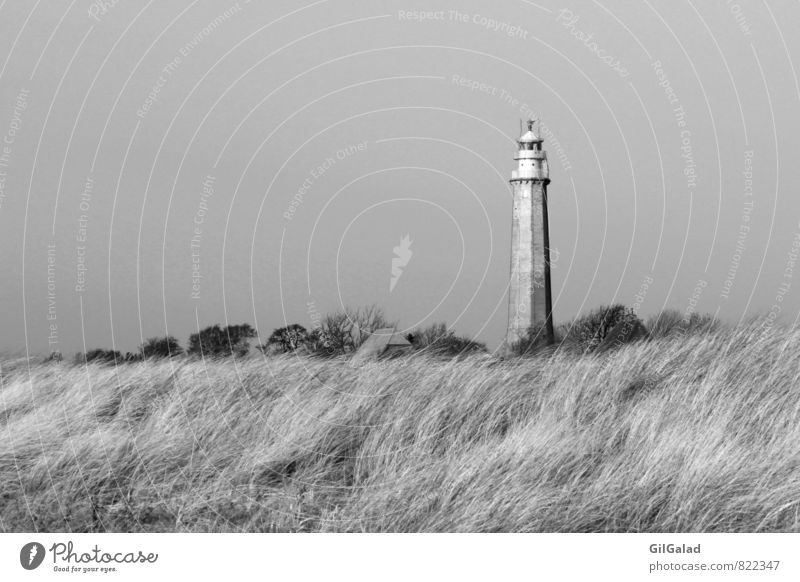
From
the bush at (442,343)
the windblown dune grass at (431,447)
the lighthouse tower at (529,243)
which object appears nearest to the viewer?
the windblown dune grass at (431,447)

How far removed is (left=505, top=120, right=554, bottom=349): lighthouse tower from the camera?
39625mm

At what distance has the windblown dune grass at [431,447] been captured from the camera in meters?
5.84

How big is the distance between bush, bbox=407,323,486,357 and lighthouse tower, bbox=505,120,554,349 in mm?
24314

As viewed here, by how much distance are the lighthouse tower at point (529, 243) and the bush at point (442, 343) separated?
2431 centimetres

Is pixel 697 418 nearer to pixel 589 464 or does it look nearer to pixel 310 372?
pixel 589 464

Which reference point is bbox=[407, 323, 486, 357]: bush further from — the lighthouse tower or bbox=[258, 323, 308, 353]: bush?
the lighthouse tower

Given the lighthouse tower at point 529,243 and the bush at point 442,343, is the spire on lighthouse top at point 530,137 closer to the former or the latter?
the lighthouse tower at point 529,243

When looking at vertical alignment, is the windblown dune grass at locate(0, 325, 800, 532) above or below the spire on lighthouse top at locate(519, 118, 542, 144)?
below

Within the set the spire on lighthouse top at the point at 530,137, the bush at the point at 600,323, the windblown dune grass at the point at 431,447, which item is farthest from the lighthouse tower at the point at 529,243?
the windblown dune grass at the point at 431,447

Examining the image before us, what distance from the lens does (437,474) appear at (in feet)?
20.5

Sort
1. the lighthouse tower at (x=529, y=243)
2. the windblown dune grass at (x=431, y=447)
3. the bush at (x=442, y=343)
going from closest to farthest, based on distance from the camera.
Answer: the windblown dune grass at (x=431, y=447) → the bush at (x=442, y=343) → the lighthouse tower at (x=529, y=243)

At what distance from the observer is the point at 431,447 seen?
7.01m

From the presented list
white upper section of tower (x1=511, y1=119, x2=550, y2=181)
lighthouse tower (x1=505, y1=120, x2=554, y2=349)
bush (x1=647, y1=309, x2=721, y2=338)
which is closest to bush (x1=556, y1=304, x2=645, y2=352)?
bush (x1=647, y1=309, x2=721, y2=338)
